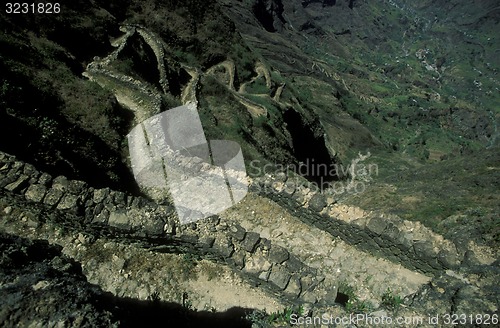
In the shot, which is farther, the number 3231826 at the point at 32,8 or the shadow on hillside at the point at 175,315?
the number 3231826 at the point at 32,8

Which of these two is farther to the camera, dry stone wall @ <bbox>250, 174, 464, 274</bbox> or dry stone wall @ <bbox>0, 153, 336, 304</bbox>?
dry stone wall @ <bbox>250, 174, 464, 274</bbox>

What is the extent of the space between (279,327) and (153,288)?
441 cm

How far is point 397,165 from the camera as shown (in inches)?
2264

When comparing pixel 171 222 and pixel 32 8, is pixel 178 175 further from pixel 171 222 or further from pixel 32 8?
pixel 32 8

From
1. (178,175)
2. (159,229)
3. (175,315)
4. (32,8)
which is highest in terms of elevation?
(32,8)

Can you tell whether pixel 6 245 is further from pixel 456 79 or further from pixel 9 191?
pixel 456 79

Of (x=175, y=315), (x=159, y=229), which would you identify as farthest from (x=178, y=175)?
(x=175, y=315)

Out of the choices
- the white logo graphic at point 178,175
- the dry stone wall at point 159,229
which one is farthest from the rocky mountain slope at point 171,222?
the white logo graphic at point 178,175

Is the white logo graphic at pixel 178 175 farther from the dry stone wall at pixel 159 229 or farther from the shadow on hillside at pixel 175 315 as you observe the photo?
the shadow on hillside at pixel 175 315

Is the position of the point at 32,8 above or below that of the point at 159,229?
above

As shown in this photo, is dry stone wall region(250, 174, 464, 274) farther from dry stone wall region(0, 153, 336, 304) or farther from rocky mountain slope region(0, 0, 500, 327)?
dry stone wall region(0, 153, 336, 304)

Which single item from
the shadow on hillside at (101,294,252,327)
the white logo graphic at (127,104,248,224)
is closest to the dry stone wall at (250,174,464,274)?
the white logo graphic at (127,104,248,224)

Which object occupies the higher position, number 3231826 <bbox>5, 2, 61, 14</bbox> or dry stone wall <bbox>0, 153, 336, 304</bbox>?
number 3231826 <bbox>5, 2, 61, 14</bbox>

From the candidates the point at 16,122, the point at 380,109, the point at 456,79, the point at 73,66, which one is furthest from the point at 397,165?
the point at 456,79
